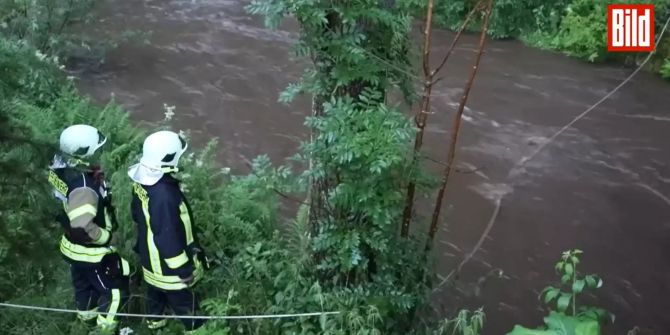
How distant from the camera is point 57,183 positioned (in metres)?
3.90

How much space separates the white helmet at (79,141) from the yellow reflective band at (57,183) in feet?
0.58

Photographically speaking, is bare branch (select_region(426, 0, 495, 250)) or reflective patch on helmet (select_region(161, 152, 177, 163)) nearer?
bare branch (select_region(426, 0, 495, 250))

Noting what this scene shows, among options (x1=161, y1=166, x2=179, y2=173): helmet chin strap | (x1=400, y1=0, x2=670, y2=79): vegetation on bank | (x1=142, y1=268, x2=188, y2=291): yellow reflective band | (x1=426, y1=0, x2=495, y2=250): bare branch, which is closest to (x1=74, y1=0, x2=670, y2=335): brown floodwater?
(x1=400, y1=0, x2=670, y2=79): vegetation on bank

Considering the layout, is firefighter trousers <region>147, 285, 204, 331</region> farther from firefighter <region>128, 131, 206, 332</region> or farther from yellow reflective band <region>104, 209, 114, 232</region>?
yellow reflective band <region>104, 209, 114, 232</region>

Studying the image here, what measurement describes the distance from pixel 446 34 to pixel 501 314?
8745mm

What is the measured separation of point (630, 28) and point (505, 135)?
3.69 m

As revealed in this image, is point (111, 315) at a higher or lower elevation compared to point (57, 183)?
lower

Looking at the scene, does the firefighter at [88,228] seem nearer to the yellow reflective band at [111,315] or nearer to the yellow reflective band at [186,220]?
the yellow reflective band at [111,315]

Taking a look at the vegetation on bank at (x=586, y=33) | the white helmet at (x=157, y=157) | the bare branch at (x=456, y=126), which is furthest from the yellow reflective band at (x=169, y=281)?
the vegetation on bank at (x=586, y=33)

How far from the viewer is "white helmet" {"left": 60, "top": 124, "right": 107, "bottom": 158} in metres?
3.77

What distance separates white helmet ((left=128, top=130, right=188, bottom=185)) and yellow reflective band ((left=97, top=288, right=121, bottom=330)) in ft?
2.57

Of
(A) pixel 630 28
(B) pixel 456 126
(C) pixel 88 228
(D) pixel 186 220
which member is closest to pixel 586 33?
(A) pixel 630 28

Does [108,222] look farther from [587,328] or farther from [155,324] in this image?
[587,328]

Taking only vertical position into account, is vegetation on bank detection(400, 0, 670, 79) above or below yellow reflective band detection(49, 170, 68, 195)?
below
